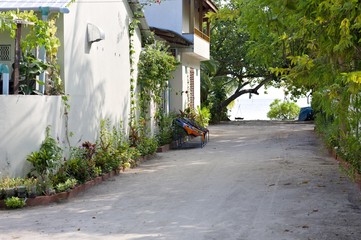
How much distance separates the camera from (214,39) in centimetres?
3897

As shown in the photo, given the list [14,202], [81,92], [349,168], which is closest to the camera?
[14,202]

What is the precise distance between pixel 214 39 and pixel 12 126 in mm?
28949

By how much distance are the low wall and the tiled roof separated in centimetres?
176

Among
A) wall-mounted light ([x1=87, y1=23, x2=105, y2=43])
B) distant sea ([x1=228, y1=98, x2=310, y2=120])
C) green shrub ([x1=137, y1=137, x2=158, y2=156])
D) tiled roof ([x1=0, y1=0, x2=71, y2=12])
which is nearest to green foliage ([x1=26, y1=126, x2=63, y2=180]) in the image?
tiled roof ([x1=0, y1=0, x2=71, y2=12])

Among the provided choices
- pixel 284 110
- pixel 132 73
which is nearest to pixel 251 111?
pixel 284 110

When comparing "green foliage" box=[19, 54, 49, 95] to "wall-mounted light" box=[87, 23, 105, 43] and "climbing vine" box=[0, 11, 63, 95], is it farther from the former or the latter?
"wall-mounted light" box=[87, 23, 105, 43]

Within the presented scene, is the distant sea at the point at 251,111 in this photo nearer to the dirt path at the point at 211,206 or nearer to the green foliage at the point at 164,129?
the green foliage at the point at 164,129

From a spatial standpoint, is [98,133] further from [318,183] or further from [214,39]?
[214,39]

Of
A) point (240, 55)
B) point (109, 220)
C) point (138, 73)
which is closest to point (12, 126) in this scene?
point (109, 220)

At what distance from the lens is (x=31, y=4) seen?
1219cm

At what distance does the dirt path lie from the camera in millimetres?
8648

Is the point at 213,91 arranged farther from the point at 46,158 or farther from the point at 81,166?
the point at 46,158

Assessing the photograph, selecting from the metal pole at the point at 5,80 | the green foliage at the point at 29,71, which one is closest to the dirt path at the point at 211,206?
the metal pole at the point at 5,80

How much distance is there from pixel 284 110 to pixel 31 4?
1363 inches
